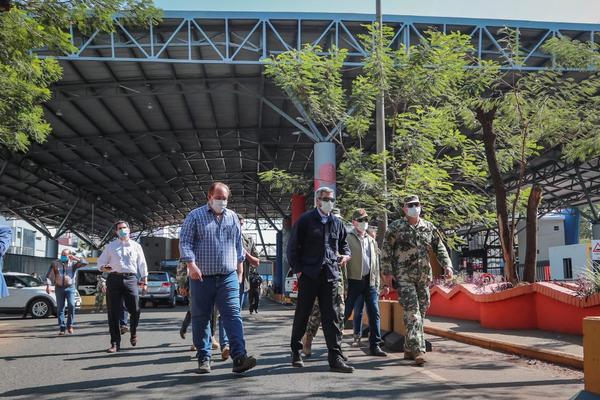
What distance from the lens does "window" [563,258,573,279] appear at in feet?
96.8

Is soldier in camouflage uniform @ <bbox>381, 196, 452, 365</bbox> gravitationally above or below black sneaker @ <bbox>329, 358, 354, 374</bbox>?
above

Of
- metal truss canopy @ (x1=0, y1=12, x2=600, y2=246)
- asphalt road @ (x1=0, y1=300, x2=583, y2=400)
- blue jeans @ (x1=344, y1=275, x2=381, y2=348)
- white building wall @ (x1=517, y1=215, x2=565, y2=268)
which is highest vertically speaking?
metal truss canopy @ (x1=0, y1=12, x2=600, y2=246)

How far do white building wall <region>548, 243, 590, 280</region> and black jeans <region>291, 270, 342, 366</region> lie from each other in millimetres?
25150

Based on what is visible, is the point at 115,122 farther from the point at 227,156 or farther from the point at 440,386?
the point at 440,386

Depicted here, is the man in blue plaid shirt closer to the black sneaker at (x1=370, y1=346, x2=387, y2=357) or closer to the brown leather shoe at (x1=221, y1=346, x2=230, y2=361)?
the brown leather shoe at (x1=221, y1=346, x2=230, y2=361)

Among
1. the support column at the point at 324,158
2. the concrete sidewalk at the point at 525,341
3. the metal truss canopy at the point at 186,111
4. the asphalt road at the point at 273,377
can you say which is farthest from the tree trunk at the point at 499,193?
the support column at the point at 324,158

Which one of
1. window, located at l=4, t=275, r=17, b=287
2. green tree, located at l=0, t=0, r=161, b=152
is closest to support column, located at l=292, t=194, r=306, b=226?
window, located at l=4, t=275, r=17, b=287

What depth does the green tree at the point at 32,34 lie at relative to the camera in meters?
9.52

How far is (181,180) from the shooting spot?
4512 centimetres

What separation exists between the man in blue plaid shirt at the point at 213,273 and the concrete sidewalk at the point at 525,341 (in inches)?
147

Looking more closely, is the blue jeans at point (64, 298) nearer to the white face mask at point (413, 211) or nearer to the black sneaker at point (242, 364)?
the black sneaker at point (242, 364)

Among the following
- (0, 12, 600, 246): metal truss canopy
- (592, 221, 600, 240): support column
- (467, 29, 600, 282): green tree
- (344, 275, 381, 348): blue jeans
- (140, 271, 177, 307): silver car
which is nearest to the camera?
(344, 275, 381, 348): blue jeans

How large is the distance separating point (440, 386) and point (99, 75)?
68.3 ft

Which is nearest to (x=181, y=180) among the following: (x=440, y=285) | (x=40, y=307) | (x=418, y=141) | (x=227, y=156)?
(x=227, y=156)
